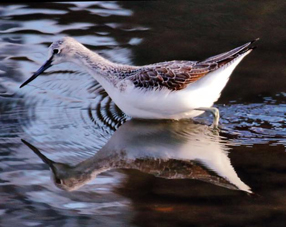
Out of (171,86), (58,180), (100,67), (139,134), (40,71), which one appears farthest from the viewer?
(40,71)

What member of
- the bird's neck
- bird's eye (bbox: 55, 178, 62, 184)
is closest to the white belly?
the bird's neck

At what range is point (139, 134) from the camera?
25.0ft

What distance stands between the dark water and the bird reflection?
0.01 meters

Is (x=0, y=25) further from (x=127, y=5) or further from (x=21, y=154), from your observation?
(x=21, y=154)

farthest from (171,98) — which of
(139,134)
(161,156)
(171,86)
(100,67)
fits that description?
(100,67)

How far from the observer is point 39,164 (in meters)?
6.90

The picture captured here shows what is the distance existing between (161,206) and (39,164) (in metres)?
1.45

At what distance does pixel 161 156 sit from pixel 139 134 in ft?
1.99

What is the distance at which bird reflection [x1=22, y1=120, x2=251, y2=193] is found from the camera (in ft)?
21.8

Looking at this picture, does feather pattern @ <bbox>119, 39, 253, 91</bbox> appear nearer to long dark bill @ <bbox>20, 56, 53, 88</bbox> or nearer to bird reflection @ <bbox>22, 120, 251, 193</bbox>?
bird reflection @ <bbox>22, 120, 251, 193</bbox>

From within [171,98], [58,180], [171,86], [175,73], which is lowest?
[58,180]

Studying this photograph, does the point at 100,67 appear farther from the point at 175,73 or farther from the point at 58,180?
the point at 58,180

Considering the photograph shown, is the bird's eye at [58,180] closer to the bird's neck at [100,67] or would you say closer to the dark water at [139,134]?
the dark water at [139,134]

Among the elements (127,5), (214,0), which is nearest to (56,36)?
(127,5)
